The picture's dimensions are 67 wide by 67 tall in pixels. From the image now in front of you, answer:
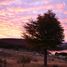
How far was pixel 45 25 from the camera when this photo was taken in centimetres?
10094

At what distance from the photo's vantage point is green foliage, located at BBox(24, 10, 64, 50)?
101062 millimetres

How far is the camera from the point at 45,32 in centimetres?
10138

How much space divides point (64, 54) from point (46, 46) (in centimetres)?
6637

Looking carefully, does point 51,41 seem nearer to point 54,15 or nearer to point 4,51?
point 54,15

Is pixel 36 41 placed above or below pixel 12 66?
above

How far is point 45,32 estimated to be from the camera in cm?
10138

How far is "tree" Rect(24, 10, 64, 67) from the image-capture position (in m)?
101

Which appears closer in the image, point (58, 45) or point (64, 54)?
point (58, 45)

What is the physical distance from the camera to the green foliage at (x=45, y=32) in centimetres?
10106

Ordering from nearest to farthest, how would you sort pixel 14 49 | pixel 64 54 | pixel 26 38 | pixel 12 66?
1. pixel 12 66
2. pixel 26 38
3. pixel 64 54
4. pixel 14 49

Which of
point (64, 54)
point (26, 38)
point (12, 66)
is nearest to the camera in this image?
point (12, 66)

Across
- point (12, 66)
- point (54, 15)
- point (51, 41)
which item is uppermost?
point (54, 15)

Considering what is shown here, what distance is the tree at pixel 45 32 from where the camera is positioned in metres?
101

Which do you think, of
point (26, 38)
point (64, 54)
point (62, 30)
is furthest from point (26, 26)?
point (64, 54)
